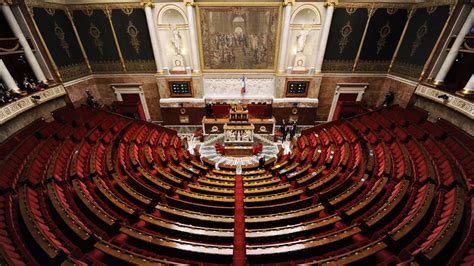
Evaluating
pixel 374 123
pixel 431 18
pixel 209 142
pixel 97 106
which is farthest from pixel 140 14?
pixel 431 18

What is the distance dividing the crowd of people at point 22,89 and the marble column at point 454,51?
67.4ft

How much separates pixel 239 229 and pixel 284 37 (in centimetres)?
1138

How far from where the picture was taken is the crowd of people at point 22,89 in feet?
27.8

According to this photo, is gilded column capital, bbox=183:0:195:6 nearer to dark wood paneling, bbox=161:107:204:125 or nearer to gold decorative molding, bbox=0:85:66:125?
dark wood paneling, bbox=161:107:204:125

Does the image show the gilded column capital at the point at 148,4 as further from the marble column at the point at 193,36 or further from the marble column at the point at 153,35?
the marble column at the point at 193,36

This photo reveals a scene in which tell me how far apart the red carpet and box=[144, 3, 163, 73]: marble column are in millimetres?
10273

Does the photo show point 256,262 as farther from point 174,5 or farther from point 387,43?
point 387,43

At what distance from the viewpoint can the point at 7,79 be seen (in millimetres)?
8766

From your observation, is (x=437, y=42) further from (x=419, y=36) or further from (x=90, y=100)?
(x=90, y=100)

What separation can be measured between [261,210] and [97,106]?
13.2 meters

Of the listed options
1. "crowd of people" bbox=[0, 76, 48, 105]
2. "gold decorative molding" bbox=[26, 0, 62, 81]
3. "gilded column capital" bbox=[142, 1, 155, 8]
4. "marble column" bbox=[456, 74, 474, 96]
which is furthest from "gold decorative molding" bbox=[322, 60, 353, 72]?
"crowd of people" bbox=[0, 76, 48, 105]

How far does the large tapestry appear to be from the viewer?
11.5 m

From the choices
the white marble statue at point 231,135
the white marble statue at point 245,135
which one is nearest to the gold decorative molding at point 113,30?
the white marble statue at point 231,135

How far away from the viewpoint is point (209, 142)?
1270cm
